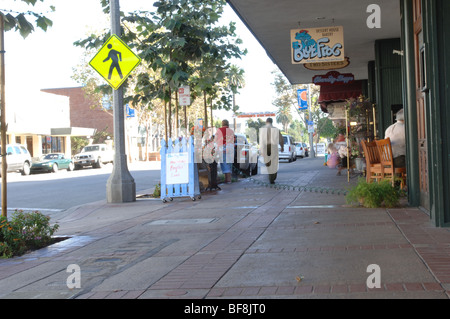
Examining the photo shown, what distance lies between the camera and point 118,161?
494 inches

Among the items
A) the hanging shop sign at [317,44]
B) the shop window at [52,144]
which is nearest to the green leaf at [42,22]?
the hanging shop sign at [317,44]

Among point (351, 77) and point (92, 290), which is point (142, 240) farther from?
point (351, 77)

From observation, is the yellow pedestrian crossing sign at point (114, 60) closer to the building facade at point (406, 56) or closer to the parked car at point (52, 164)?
the building facade at point (406, 56)

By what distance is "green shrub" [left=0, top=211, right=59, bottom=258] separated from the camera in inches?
276

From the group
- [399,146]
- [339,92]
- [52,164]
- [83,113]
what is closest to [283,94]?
[83,113]

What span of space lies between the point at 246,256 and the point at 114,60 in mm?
7134

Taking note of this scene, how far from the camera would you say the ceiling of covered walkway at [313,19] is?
36.4 feet

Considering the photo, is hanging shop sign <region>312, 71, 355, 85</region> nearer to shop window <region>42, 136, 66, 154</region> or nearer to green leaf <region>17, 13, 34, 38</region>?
green leaf <region>17, 13, 34, 38</region>

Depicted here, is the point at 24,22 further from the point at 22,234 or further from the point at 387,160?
the point at 387,160

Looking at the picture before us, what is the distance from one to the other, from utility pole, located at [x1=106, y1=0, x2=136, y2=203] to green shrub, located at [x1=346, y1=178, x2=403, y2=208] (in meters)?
5.46

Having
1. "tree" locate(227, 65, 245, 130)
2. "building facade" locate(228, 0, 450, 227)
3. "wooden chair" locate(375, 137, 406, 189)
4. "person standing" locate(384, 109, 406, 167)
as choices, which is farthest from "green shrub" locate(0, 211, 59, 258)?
"tree" locate(227, 65, 245, 130)

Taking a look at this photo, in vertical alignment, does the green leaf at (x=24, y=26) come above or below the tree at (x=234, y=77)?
below

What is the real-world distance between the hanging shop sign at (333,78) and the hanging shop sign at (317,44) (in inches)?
280

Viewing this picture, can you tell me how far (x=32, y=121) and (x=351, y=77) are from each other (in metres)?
30.8
